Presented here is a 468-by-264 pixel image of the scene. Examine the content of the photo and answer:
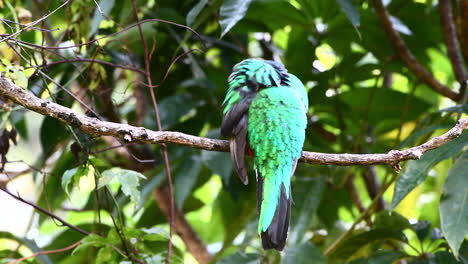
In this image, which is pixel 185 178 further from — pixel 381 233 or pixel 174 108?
pixel 381 233

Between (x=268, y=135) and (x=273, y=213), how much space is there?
339 mm

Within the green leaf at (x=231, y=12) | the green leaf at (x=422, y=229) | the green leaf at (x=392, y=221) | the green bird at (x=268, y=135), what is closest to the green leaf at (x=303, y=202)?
the green leaf at (x=392, y=221)

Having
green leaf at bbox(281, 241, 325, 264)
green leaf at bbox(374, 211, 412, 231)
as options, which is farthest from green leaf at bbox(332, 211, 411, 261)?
green leaf at bbox(281, 241, 325, 264)

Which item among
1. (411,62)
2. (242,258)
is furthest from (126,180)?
(411,62)

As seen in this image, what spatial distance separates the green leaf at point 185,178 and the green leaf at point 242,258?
47 cm

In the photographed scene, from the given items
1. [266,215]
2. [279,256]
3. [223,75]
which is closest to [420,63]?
[223,75]

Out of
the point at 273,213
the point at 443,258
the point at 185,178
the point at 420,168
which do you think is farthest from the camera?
the point at 185,178

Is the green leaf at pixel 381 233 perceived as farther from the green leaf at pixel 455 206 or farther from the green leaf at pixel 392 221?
the green leaf at pixel 455 206

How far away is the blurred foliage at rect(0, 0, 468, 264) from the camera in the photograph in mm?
3072

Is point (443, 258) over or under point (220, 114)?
under

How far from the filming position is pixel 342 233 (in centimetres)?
348

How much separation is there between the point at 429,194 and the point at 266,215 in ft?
8.35

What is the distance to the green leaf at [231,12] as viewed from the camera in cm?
279

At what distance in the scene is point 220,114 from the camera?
3705 mm
